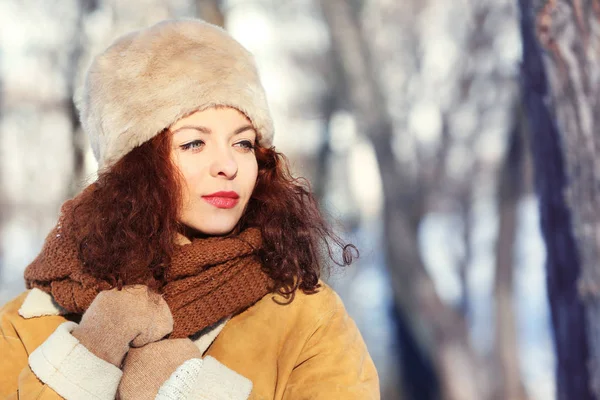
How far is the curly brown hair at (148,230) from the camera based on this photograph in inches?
88.9

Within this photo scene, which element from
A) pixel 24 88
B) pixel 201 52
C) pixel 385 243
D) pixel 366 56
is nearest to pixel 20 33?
pixel 24 88

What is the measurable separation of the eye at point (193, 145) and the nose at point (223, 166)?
0.07 metres

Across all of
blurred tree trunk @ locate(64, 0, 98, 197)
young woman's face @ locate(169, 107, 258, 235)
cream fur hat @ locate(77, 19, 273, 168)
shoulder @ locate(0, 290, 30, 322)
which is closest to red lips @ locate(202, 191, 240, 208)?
young woman's face @ locate(169, 107, 258, 235)

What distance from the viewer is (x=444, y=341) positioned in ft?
25.0

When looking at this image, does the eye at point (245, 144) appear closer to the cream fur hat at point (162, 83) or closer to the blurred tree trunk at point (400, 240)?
the cream fur hat at point (162, 83)

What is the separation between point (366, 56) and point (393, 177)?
1187 mm

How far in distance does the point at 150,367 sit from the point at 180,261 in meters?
0.32

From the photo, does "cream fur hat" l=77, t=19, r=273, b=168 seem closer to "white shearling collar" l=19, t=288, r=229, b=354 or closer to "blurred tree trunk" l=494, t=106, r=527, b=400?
"white shearling collar" l=19, t=288, r=229, b=354

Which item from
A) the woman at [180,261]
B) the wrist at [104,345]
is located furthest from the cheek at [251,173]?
the wrist at [104,345]

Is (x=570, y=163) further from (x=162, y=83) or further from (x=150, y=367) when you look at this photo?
(x=150, y=367)

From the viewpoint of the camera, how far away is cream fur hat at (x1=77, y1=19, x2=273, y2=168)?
2.26m

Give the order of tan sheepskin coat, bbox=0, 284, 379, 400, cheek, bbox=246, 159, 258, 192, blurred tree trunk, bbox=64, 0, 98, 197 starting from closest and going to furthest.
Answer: tan sheepskin coat, bbox=0, 284, 379, 400
cheek, bbox=246, 159, 258, 192
blurred tree trunk, bbox=64, 0, 98, 197

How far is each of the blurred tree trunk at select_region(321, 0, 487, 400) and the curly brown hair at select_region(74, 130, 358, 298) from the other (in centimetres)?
509

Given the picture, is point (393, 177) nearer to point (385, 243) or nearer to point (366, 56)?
point (385, 243)
